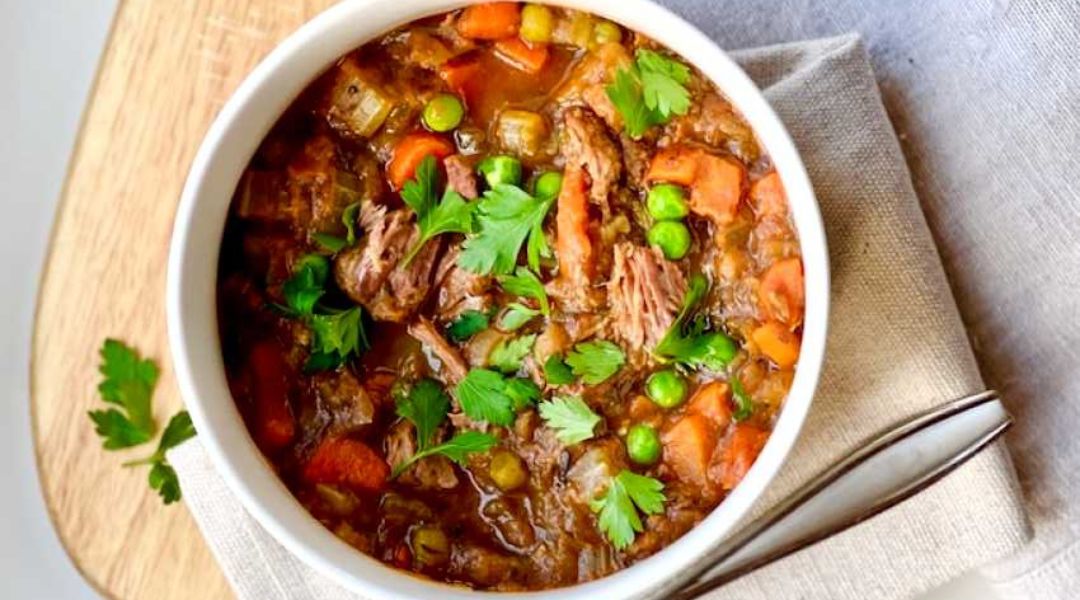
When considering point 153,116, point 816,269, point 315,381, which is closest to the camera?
point 816,269

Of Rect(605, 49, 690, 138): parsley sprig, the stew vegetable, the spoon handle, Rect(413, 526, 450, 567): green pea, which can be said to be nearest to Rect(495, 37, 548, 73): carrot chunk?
the stew vegetable

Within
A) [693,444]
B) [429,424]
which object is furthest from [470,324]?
[693,444]

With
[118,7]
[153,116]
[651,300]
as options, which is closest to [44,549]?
[153,116]

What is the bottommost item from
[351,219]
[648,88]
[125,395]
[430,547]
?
[125,395]

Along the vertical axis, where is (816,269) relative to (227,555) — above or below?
above

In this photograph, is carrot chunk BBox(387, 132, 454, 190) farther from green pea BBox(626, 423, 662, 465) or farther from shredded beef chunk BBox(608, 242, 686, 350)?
green pea BBox(626, 423, 662, 465)

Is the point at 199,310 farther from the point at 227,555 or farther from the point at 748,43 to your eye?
the point at 748,43

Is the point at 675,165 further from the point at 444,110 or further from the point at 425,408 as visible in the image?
the point at 425,408
